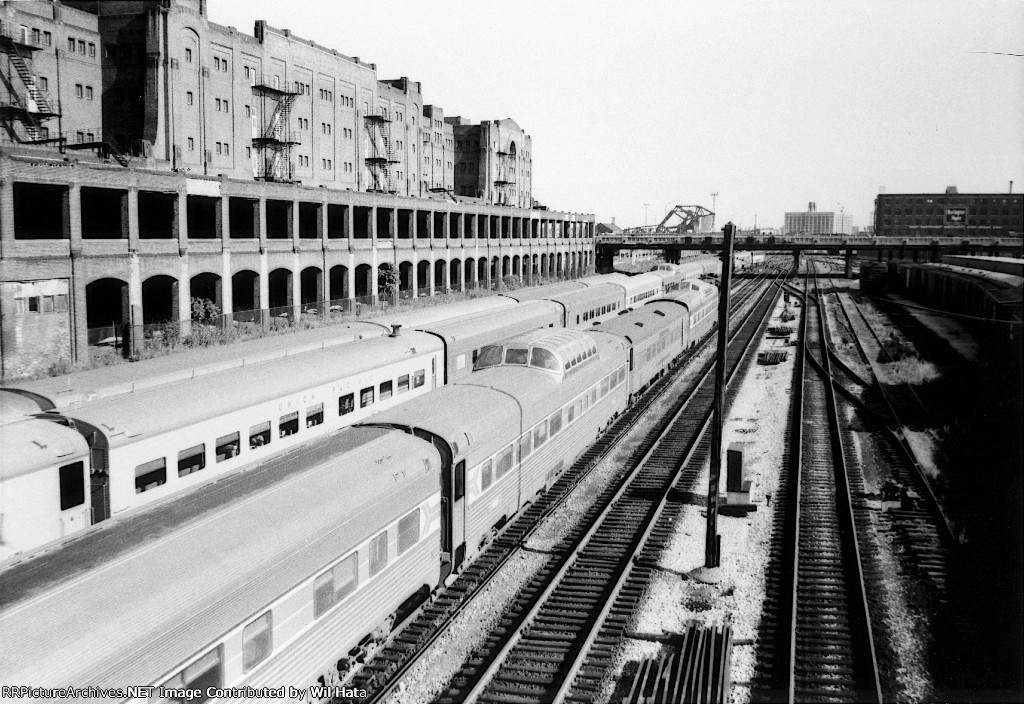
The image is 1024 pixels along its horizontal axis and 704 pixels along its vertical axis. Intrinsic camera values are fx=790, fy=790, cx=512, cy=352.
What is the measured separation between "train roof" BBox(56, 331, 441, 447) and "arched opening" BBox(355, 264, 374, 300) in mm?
32325

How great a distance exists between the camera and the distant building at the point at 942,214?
128m

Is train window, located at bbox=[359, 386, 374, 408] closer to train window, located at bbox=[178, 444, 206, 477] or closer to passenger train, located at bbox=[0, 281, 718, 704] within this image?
passenger train, located at bbox=[0, 281, 718, 704]

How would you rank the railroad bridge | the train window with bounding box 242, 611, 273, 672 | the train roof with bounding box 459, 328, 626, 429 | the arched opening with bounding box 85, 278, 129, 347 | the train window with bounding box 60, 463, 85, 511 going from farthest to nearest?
the railroad bridge, the arched opening with bounding box 85, 278, 129, 347, the train roof with bounding box 459, 328, 626, 429, the train window with bounding box 60, 463, 85, 511, the train window with bounding box 242, 611, 273, 672

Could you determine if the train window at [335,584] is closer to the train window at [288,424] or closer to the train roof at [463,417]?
the train roof at [463,417]

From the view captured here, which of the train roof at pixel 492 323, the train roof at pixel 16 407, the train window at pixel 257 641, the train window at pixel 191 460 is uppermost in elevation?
the train roof at pixel 492 323

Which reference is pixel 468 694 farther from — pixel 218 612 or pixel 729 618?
pixel 729 618

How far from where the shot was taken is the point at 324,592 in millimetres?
10414

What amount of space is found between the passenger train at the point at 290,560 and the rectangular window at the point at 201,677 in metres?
0.02

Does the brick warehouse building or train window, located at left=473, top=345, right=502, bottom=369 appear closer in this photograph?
train window, located at left=473, top=345, right=502, bottom=369

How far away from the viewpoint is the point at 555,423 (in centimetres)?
1994

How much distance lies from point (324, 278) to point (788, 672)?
41071 millimetres

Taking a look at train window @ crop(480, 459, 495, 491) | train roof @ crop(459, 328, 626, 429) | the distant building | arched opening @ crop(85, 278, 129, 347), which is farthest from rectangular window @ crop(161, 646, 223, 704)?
the distant building

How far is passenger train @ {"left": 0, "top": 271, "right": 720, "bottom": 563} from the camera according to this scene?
1234cm

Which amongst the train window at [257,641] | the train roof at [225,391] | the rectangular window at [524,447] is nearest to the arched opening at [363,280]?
the train roof at [225,391]
